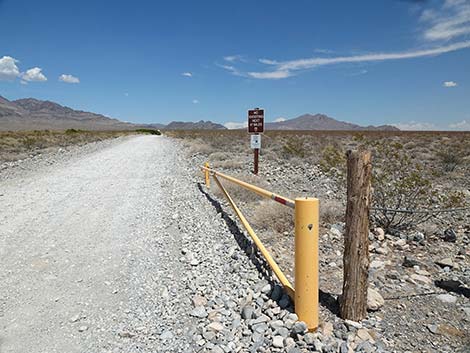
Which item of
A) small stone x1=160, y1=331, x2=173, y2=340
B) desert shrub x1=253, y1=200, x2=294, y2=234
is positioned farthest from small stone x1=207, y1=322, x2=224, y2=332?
desert shrub x1=253, y1=200, x2=294, y2=234

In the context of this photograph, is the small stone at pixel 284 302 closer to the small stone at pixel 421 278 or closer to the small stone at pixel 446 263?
the small stone at pixel 421 278

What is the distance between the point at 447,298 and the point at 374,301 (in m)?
0.98

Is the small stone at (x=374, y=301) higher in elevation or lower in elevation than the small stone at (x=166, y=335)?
higher

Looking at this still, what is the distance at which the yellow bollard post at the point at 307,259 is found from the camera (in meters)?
2.91

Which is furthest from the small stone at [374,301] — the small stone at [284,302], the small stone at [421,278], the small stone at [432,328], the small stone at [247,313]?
the small stone at [247,313]

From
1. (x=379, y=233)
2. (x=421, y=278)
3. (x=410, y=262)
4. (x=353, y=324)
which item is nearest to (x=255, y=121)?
(x=379, y=233)

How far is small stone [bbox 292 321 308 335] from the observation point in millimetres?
2936

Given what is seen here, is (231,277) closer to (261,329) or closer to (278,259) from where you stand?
(278,259)

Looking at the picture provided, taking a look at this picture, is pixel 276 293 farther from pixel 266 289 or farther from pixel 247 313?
pixel 247 313

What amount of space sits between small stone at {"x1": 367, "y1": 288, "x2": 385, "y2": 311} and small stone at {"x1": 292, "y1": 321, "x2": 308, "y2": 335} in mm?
812

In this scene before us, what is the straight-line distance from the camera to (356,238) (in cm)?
319

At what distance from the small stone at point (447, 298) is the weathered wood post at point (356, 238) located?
44.3 inches

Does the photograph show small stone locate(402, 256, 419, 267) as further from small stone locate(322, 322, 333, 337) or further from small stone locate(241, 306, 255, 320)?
small stone locate(241, 306, 255, 320)

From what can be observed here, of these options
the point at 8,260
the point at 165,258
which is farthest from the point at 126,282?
the point at 8,260
